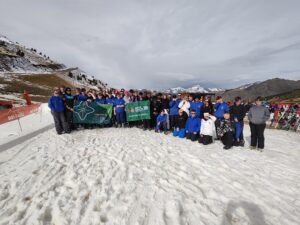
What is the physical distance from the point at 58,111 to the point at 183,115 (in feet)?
20.7

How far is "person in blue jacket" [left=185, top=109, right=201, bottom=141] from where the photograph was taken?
848cm

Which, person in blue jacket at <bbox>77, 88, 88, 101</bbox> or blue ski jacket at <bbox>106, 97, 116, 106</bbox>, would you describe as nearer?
person in blue jacket at <bbox>77, 88, 88, 101</bbox>

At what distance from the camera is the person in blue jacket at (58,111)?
8453mm

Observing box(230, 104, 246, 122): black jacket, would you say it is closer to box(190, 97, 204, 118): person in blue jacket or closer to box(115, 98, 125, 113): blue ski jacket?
box(190, 97, 204, 118): person in blue jacket

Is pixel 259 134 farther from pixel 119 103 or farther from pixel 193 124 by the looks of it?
pixel 119 103

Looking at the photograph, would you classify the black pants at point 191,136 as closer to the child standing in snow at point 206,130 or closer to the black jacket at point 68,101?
the child standing in snow at point 206,130

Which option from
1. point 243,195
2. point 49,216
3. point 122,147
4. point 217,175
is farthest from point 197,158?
point 49,216

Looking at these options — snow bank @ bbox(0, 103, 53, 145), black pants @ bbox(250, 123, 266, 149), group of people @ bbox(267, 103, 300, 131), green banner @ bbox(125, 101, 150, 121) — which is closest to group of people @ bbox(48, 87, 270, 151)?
black pants @ bbox(250, 123, 266, 149)

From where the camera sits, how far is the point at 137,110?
10.6m

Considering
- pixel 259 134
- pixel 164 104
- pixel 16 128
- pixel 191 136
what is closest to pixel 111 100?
pixel 164 104

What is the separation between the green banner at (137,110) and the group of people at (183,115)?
0.84 feet

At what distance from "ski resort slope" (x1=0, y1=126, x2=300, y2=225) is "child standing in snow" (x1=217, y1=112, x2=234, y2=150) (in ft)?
2.16

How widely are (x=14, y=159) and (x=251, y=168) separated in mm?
7668

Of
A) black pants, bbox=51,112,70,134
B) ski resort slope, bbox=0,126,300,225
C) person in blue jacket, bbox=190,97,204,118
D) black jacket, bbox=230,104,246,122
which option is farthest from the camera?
person in blue jacket, bbox=190,97,204,118
